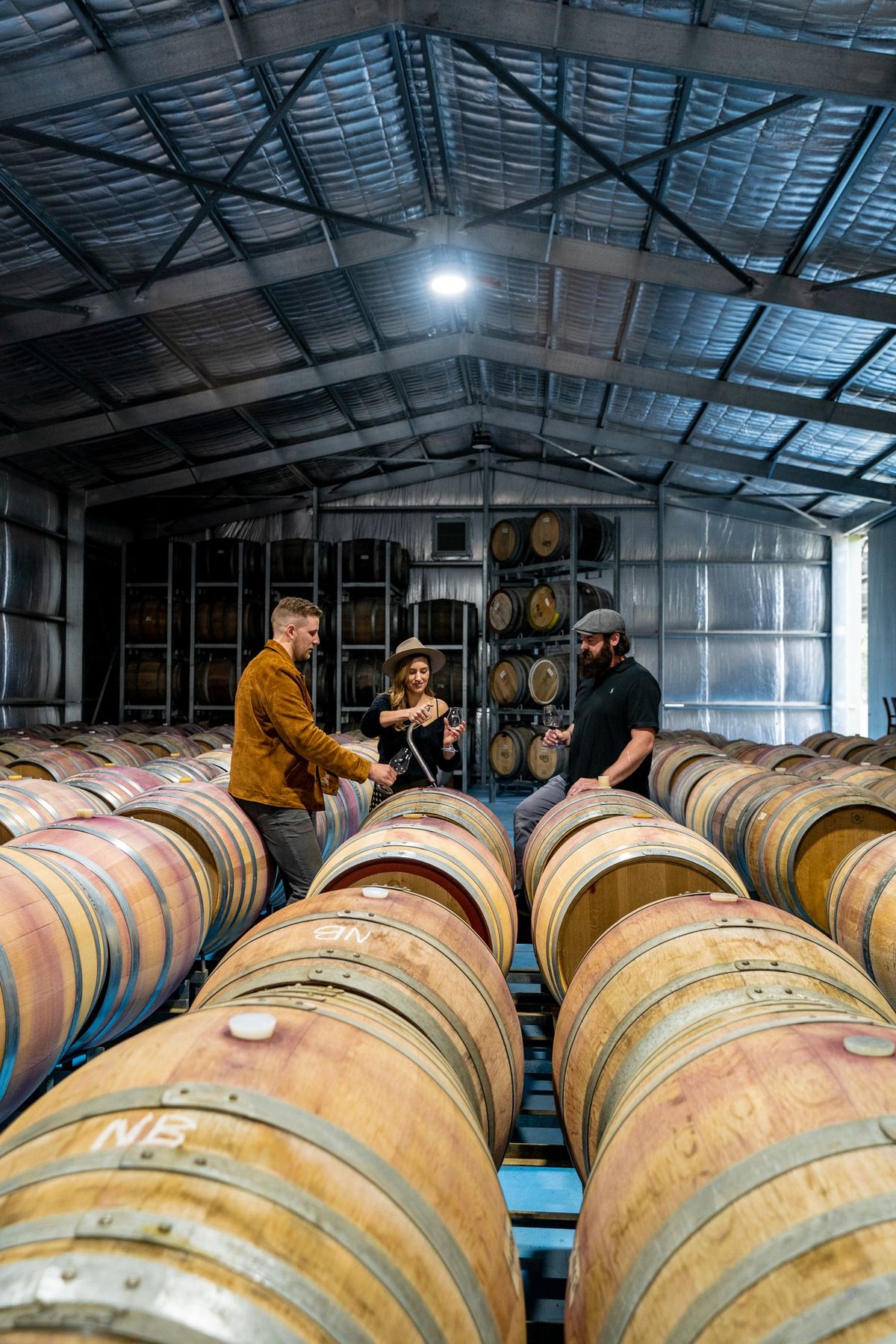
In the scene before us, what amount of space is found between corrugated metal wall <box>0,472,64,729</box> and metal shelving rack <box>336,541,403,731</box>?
422cm

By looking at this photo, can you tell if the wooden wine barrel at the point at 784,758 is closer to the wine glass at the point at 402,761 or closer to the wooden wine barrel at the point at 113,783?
the wine glass at the point at 402,761

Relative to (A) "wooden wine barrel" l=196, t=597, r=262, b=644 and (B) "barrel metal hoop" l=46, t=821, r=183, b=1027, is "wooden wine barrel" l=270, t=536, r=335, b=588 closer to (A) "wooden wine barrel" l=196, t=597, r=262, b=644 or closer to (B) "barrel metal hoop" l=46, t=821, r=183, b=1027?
(A) "wooden wine barrel" l=196, t=597, r=262, b=644

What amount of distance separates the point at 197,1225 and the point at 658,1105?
79 cm

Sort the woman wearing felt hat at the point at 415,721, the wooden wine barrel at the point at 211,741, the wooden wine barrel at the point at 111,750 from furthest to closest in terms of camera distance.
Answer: the wooden wine barrel at the point at 211,741 < the wooden wine barrel at the point at 111,750 < the woman wearing felt hat at the point at 415,721

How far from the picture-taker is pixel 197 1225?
1076 millimetres

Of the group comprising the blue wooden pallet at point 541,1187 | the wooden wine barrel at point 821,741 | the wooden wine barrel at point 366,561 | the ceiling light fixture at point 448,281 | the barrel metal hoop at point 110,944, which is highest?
the ceiling light fixture at point 448,281

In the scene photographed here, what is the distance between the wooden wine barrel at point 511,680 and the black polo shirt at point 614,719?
8.44 metres

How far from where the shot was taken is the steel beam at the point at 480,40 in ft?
18.5

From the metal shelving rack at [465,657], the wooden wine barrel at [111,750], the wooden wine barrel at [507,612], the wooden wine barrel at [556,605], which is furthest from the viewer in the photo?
the metal shelving rack at [465,657]

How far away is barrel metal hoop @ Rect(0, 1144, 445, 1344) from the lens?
3.76 feet

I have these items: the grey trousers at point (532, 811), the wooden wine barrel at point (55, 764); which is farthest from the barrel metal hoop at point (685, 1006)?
the wooden wine barrel at point (55, 764)

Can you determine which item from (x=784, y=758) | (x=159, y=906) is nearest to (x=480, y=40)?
(x=159, y=906)

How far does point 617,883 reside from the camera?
3293 mm

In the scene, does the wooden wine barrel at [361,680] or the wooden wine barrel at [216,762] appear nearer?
the wooden wine barrel at [216,762]
